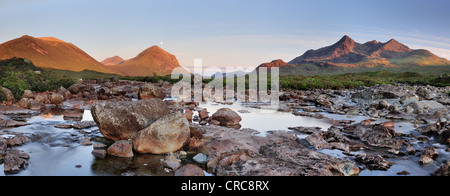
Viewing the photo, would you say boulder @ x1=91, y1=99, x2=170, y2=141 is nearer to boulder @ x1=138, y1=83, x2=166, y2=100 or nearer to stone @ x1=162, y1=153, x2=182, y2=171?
stone @ x1=162, y1=153, x2=182, y2=171

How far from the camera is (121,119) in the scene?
7.45 meters

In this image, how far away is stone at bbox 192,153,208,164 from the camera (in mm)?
6004

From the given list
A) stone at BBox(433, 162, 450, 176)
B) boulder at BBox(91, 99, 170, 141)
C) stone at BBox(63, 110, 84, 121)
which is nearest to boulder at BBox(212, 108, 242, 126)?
boulder at BBox(91, 99, 170, 141)

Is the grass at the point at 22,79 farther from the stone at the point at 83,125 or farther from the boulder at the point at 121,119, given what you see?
the boulder at the point at 121,119

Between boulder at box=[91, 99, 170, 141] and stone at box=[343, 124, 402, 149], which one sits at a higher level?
boulder at box=[91, 99, 170, 141]

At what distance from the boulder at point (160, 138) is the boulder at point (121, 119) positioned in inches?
35.8

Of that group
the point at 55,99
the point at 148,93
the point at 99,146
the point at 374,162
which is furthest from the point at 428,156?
the point at 55,99

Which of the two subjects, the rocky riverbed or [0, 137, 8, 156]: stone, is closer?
the rocky riverbed

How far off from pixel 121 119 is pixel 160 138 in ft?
5.50

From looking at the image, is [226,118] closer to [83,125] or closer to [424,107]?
[83,125]

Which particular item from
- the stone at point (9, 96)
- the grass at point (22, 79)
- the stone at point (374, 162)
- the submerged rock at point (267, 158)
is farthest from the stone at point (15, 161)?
the grass at point (22, 79)

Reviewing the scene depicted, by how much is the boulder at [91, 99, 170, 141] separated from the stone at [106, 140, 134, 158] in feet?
2.96

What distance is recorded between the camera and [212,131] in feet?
A: 28.2
